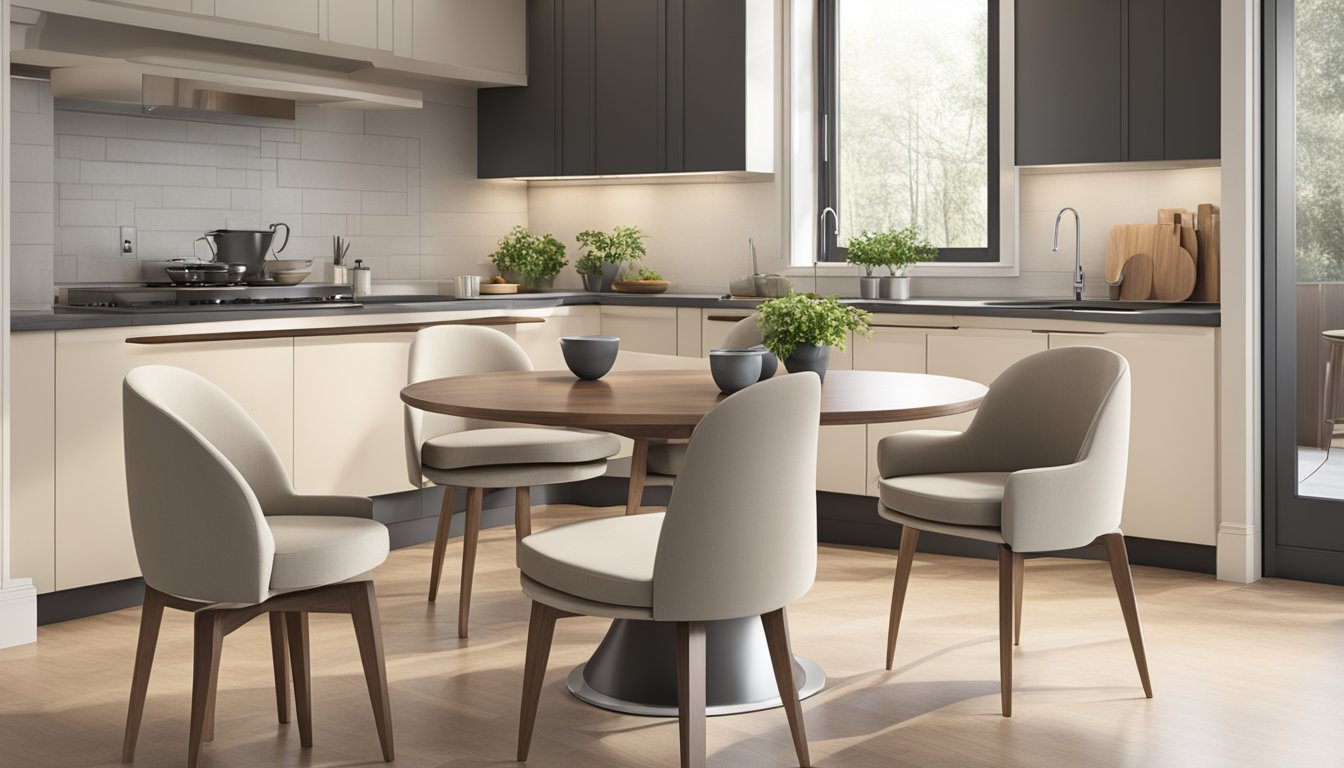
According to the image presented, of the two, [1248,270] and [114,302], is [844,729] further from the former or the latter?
[114,302]

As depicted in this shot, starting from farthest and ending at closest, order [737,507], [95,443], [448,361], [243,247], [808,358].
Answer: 1. [243,247]
2. [448,361]
3. [95,443]
4. [808,358]
5. [737,507]

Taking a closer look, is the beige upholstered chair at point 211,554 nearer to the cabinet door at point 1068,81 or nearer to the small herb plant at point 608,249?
the cabinet door at point 1068,81

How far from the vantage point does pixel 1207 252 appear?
191 inches

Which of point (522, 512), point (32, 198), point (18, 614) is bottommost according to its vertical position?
point (18, 614)

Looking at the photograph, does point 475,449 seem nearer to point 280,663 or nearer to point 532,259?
point 280,663

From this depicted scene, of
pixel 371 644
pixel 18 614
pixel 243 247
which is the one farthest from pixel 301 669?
pixel 243 247

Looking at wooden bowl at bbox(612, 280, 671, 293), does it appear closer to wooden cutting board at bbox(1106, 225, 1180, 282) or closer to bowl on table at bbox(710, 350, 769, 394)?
wooden cutting board at bbox(1106, 225, 1180, 282)

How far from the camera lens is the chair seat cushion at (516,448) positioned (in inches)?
154

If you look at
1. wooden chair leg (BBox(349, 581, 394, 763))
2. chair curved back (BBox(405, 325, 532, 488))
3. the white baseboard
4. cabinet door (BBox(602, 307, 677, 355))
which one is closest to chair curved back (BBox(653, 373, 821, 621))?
wooden chair leg (BBox(349, 581, 394, 763))

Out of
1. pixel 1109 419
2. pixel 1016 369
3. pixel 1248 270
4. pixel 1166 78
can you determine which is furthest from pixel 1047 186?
pixel 1109 419

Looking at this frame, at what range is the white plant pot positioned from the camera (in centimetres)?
545

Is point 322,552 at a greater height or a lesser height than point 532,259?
lesser

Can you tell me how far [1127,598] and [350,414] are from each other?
275 cm

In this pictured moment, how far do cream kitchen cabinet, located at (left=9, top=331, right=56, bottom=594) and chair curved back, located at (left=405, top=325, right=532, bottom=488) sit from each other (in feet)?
3.32
